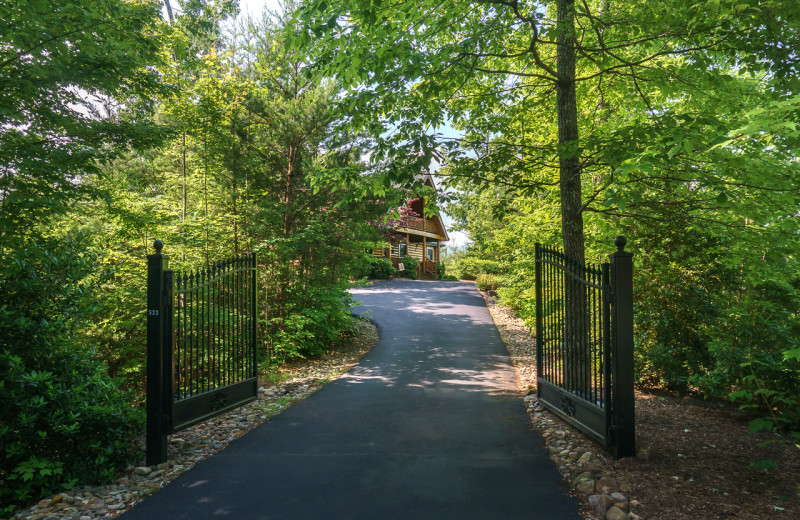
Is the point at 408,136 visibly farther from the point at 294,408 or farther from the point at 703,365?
the point at 703,365

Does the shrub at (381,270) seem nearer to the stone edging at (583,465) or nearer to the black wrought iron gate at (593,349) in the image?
the stone edging at (583,465)

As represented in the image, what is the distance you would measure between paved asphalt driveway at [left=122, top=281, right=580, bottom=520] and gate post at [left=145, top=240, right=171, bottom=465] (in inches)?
19.0

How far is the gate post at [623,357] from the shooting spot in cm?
399

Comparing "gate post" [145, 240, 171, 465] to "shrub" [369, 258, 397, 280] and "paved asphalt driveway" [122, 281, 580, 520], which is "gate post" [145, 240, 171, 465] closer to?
"paved asphalt driveway" [122, 281, 580, 520]

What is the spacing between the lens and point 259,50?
9.38 metres

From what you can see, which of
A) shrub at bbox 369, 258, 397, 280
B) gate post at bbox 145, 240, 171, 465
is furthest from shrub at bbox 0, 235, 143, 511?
shrub at bbox 369, 258, 397, 280

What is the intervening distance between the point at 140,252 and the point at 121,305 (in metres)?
1.55

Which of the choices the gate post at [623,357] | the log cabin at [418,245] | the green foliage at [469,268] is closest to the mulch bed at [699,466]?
the gate post at [623,357]

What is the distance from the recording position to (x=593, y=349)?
4.70 metres

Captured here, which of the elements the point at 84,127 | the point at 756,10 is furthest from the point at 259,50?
the point at 756,10

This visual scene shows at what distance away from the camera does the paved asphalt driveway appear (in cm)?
333

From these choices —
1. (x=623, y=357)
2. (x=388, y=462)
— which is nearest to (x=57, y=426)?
(x=388, y=462)

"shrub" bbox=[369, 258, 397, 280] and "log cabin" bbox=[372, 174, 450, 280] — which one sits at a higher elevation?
"log cabin" bbox=[372, 174, 450, 280]

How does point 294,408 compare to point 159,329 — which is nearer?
point 159,329
